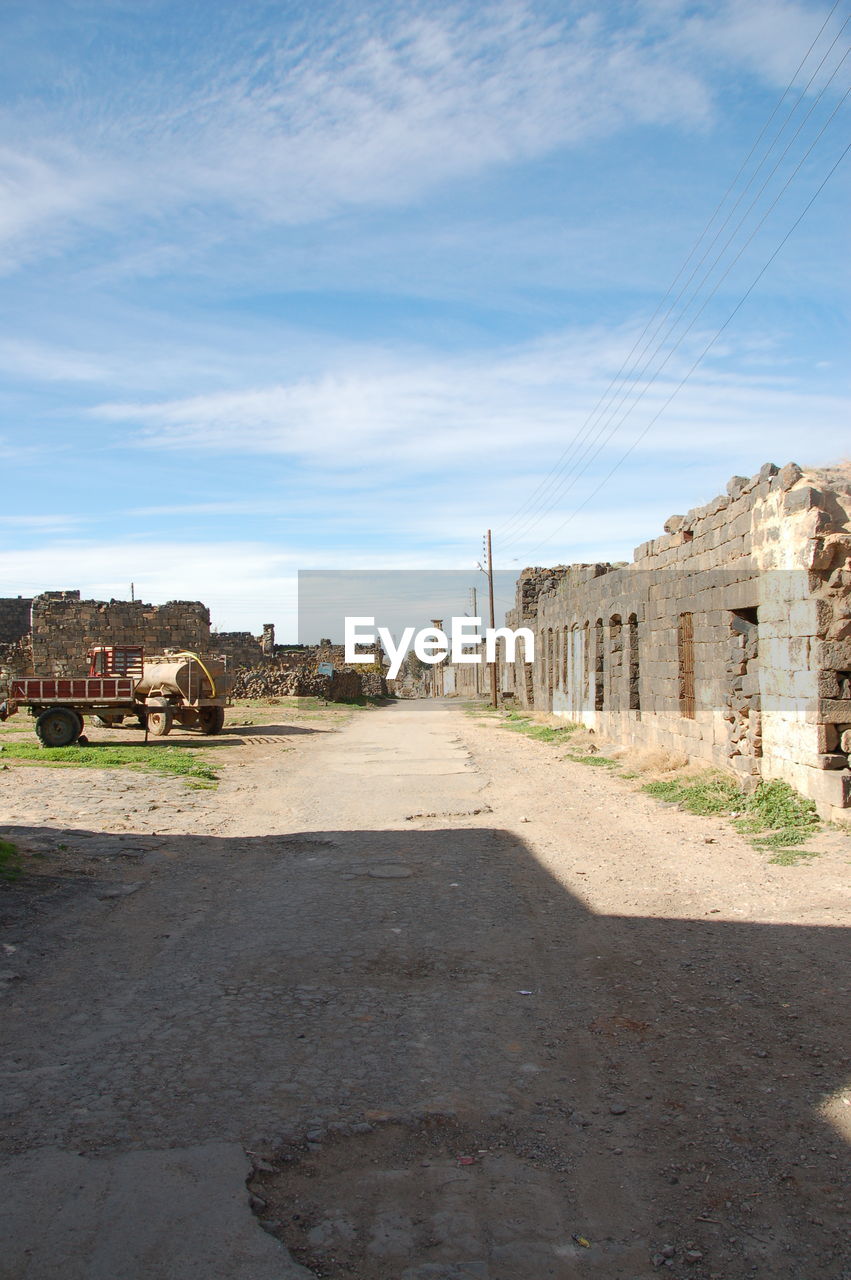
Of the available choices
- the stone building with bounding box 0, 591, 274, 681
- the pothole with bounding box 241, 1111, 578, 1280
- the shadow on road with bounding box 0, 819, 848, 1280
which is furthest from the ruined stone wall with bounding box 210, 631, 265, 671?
the pothole with bounding box 241, 1111, 578, 1280

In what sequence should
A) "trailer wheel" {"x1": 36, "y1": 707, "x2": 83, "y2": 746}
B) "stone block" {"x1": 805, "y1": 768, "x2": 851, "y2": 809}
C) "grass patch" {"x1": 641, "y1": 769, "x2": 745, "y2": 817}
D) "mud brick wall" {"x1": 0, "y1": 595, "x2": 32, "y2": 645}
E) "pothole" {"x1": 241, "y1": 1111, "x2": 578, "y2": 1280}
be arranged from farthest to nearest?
"mud brick wall" {"x1": 0, "y1": 595, "x2": 32, "y2": 645} → "trailer wheel" {"x1": 36, "y1": 707, "x2": 83, "y2": 746} → "grass patch" {"x1": 641, "y1": 769, "x2": 745, "y2": 817} → "stone block" {"x1": 805, "y1": 768, "x2": 851, "y2": 809} → "pothole" {"x1": 241, "y1": 1111, "x2": 578, "y2": 1280}

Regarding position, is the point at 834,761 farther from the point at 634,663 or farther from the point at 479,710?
the point at 479,710

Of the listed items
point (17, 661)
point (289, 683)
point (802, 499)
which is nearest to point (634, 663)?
point (802, 499)

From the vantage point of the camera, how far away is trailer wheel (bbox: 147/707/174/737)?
2082 cm

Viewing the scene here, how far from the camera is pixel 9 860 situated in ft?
24.9

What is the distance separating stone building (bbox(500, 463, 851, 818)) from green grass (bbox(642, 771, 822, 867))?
0.21 metres

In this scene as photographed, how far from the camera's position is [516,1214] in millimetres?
3023

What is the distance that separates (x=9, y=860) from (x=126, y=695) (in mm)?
11905

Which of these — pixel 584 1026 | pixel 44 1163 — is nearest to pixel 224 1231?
pixel 44 1163

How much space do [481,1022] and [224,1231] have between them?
1.98m

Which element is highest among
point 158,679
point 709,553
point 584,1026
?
point 709,553

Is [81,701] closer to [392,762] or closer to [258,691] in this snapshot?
[392,762]

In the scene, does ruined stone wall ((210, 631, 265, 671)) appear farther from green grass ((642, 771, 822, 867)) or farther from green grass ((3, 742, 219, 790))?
green grass ((642, 771, 822, 867))

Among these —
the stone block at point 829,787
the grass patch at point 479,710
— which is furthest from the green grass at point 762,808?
the grass patch at point 479,710
